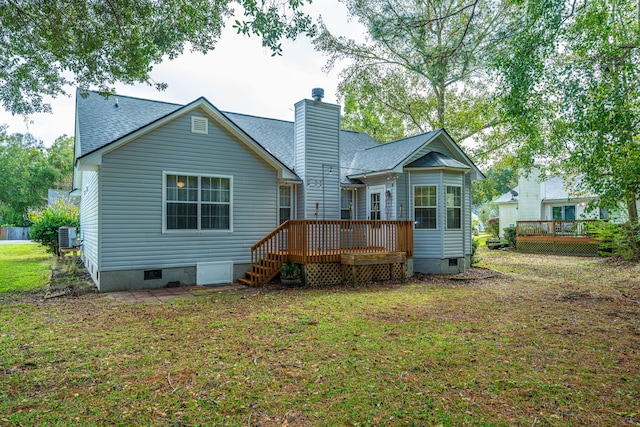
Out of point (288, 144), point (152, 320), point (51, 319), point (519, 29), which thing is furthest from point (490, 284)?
point (51, 319)

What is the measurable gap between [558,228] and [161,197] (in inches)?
788

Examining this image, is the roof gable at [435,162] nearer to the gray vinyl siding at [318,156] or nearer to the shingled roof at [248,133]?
the shingled roof at [248,133]

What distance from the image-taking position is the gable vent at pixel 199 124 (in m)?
10.2

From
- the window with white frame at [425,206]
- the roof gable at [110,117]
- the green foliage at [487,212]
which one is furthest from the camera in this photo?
the green foliage at [487,212]

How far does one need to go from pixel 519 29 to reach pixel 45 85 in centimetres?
1134

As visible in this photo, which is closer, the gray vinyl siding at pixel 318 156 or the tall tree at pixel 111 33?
the tall tree at pixel 111 33

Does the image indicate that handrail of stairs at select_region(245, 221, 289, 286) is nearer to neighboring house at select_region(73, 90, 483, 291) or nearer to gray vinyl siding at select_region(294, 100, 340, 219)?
neighboring house at select_region(73, 90, 483, 291)

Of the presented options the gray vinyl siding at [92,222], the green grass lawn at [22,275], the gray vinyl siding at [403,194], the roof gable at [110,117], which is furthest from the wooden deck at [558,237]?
the green grass lawn at [22,275]

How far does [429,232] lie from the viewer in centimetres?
1246

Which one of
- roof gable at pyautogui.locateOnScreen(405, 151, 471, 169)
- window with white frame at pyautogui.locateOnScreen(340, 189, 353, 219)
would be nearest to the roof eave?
window with white frame at pyautogui.locateOnScreen(340, 189, 353, 219)

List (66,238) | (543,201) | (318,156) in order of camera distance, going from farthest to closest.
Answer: (543,201)
(66,238)
(318,156)

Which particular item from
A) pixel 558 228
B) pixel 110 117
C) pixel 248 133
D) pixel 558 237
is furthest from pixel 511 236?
pixel 110 117

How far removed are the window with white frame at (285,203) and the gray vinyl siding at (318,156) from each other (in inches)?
17.9

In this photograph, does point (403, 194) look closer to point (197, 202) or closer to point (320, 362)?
point (197, 202)
